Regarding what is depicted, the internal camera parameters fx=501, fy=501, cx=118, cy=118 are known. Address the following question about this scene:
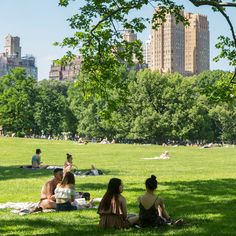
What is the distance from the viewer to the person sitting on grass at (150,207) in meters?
11.6

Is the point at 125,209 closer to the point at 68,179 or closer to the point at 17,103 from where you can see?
the point at 68,179

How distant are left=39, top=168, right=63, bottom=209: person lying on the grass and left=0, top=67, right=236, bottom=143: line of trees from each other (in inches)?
2825

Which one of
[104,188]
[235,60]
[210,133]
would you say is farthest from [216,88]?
[210,133]

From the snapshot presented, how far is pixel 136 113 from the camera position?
99.9 m

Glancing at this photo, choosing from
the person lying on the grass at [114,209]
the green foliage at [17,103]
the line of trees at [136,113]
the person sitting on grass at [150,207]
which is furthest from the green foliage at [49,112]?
the person sitting on grass at [150,207]

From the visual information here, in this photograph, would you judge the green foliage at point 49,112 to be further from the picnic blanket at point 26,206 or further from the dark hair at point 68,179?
the dark hair at point 68,179

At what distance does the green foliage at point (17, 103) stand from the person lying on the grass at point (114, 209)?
9456 cm

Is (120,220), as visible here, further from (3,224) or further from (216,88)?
(216,88)

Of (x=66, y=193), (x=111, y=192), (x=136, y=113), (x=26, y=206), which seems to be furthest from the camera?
(x=136, y=113)

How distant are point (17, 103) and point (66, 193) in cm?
9238

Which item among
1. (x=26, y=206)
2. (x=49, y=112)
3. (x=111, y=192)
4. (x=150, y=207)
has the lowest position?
(x=26, y=206)

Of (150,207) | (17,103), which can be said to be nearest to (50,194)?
(150,207)

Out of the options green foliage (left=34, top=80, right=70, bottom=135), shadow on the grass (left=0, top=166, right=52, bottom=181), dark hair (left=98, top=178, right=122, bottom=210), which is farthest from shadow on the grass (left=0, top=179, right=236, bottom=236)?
green foliage (left=34, top=80, right=70, bottom=135)

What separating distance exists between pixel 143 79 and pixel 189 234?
9299 cm
